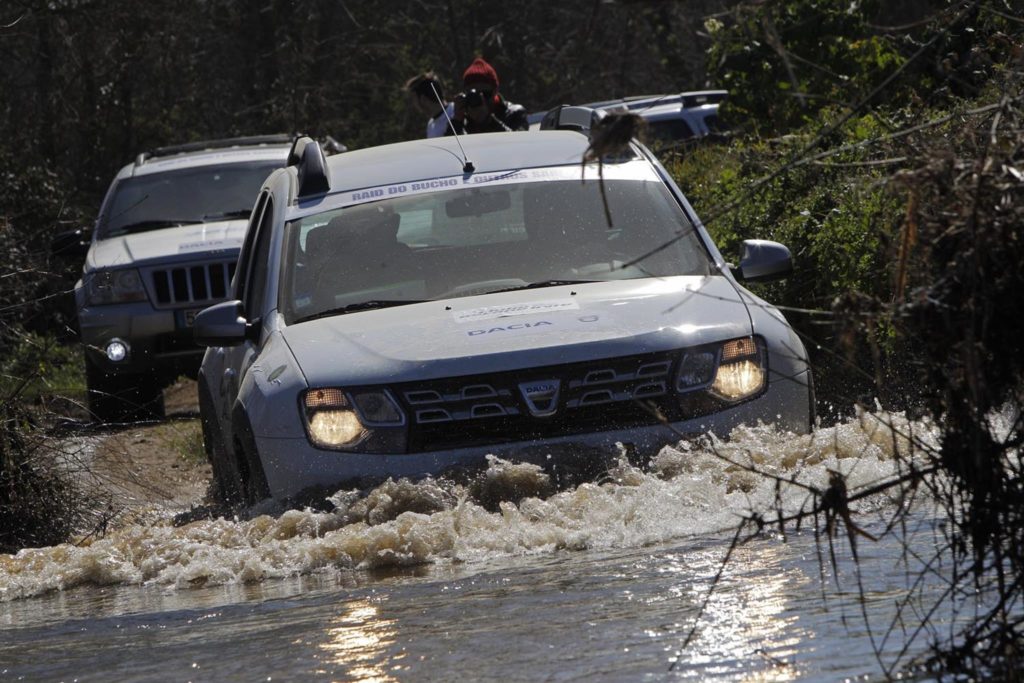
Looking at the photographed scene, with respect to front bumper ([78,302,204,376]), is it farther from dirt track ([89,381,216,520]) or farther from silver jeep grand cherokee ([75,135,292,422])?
dirt track ([89,381,216,520])

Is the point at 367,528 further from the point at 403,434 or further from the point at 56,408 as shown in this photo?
the point at 56,408

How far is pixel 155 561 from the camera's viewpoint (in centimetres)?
654

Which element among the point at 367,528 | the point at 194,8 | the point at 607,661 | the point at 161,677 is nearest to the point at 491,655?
the point at 607,661

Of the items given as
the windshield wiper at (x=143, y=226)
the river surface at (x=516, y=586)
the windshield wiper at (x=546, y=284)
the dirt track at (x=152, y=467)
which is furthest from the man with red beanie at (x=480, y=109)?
the river surface at (x=516, y=586)

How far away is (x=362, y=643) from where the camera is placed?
483 centimetres

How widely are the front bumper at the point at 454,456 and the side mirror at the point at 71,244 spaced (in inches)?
270

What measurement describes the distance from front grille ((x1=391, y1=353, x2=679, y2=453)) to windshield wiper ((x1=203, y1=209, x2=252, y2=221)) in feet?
27.0

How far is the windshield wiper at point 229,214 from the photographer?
14.4 metres

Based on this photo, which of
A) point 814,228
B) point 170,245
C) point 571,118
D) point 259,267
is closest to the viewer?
point 259,267

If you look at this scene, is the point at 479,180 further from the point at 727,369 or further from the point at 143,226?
the point at 143,226

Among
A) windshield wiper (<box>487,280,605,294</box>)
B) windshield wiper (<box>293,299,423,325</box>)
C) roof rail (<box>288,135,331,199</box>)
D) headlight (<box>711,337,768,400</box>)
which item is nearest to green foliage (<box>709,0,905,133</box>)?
roof rail (<box>288,135,331,199</box>)

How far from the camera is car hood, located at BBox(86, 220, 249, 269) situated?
1345 centimetres

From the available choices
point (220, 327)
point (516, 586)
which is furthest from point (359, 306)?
point (516, 586)

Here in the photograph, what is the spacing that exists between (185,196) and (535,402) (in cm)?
886
